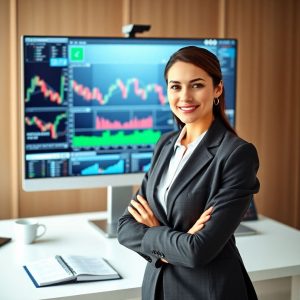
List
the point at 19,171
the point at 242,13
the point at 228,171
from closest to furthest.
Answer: the point at 228,171 < the point at 19,171 < the point at 242,13

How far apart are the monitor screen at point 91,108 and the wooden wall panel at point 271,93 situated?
31.6 inches

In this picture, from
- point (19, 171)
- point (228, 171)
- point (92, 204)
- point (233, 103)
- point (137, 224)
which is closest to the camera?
point (228, 171)

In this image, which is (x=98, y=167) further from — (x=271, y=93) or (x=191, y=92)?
(x=271, y=93)

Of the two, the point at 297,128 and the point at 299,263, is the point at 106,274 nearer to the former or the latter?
the point at 299,263

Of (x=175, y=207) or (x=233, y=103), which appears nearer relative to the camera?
(x=175, y=207)

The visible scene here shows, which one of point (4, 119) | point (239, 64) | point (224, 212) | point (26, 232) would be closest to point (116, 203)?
point (26, 232)

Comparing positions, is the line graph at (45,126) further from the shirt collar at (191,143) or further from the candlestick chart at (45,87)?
the shirt collar at (191,143)

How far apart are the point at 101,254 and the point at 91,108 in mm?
605

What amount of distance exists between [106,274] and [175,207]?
394 mm

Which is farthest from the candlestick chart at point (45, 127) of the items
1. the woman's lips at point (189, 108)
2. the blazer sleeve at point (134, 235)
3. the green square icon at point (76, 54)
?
the woman's lips at point (189, 108)

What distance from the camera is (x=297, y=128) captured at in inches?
145

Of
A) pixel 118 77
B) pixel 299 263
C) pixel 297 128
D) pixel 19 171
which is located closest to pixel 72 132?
pixel 118 77

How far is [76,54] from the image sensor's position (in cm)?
253

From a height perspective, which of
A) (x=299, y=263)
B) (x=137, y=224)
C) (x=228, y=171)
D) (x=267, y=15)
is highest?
(x=267, y=15)
